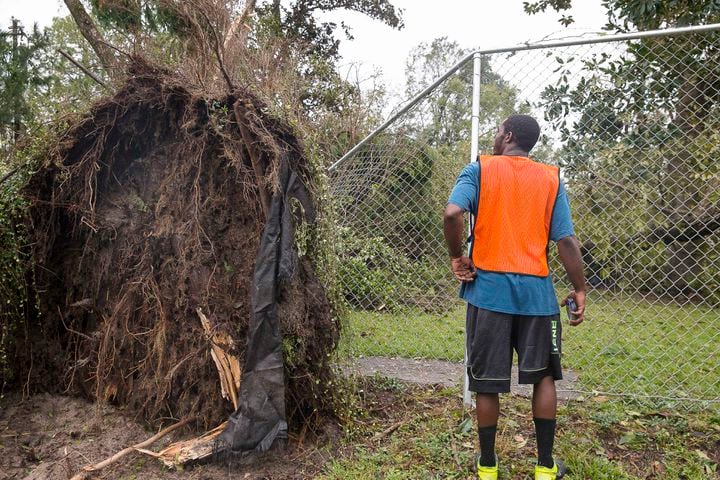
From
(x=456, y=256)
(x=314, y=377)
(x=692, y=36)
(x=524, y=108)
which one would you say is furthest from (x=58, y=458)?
(x=692, y=36)

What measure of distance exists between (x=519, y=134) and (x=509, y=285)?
0.83 m

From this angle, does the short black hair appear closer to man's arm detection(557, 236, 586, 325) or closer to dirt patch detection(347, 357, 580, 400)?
man's arm detection(557, 236, 586, 325)

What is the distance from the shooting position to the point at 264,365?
3.20 meters

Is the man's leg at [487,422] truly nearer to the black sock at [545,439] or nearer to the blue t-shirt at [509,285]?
the black sock at [545,439]

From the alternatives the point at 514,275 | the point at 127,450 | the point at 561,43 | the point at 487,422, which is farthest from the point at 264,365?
the point at 561,43

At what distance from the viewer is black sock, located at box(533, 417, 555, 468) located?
109 inches

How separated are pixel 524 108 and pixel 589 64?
490 millimetres

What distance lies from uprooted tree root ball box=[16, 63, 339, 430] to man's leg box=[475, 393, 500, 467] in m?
1.14

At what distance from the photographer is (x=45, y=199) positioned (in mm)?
3979

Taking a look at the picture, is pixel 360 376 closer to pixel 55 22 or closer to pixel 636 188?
pixel 636 188

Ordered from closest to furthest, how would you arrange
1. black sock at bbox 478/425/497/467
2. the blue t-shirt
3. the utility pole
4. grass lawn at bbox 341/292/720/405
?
the blue t-shirt → black sock at bbox 478/425/497/467 → grass lawn at bbox 341/292/720/405 → the utility pole

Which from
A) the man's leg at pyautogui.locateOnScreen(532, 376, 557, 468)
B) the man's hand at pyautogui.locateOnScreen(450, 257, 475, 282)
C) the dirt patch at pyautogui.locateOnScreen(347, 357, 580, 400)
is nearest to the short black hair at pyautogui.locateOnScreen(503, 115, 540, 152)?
the man's hand at pyautogui.locateOnScreen(450, 257, 475, 282)

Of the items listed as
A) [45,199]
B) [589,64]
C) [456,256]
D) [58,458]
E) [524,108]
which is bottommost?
[58,458]

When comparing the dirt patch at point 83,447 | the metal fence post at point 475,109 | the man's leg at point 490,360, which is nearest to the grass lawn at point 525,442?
the dirt patch at point 83,447
